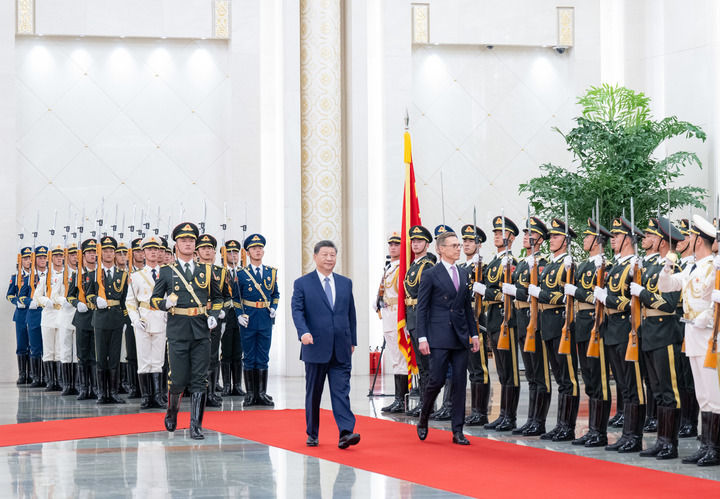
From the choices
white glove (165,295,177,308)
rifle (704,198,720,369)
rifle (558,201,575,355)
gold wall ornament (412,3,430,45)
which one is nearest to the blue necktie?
white glove (165,295,177,308)

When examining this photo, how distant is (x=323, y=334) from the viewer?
25.6ft

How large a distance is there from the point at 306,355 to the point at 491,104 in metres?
8.99

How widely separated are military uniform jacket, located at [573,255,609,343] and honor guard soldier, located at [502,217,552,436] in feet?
1.44

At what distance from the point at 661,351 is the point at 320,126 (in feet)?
26.1

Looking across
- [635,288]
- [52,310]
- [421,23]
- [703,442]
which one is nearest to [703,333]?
[635,288]

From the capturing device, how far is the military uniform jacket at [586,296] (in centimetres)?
804

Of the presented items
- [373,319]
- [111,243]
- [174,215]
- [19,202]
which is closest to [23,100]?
[19,202]

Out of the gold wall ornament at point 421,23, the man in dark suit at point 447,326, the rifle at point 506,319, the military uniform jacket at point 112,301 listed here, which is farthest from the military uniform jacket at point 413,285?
the gold wall ornament at point 421,23

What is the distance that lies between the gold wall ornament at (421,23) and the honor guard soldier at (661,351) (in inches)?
341

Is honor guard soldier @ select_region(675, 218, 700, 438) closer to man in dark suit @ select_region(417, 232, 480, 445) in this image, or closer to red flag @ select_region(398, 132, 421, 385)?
man in dark suit @ select_region(417, 232, 480, 445)

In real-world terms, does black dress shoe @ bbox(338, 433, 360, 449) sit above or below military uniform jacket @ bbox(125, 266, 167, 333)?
below

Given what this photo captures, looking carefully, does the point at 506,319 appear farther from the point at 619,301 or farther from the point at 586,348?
the point at 619,301

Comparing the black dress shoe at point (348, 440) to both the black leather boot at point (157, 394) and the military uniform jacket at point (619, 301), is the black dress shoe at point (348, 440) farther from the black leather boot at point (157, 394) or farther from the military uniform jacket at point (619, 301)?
the black leather boot at point (157, 394)

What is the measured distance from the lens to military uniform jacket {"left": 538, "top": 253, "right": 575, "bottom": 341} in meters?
8.23
